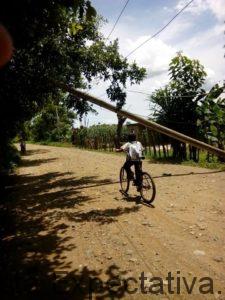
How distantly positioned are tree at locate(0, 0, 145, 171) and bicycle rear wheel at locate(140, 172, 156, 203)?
14.0 ft

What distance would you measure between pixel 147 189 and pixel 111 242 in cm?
305

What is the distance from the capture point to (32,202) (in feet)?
36.5

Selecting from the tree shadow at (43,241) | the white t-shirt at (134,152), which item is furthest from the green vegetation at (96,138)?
the white t-shirt at (134,152)

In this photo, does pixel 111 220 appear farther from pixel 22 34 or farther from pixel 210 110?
pixel 210 110

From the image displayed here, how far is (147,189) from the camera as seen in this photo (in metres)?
9.59

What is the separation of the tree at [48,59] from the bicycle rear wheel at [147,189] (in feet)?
14.0

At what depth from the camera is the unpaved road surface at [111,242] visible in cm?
504

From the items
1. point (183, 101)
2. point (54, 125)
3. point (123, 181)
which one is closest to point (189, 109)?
point (183, 101)

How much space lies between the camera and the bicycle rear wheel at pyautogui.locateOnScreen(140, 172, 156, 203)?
9.41m

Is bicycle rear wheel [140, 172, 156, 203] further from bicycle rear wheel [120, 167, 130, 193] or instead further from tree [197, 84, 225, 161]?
tree [197, 84, 225, 161]

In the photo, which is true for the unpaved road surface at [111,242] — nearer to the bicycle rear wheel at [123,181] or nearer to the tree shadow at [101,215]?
the tree shadow at [101,215]

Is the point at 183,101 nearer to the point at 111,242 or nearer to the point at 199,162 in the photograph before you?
the point at 199,162

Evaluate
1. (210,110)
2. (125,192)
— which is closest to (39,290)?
(125,192)

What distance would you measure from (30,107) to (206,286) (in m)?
10.5
